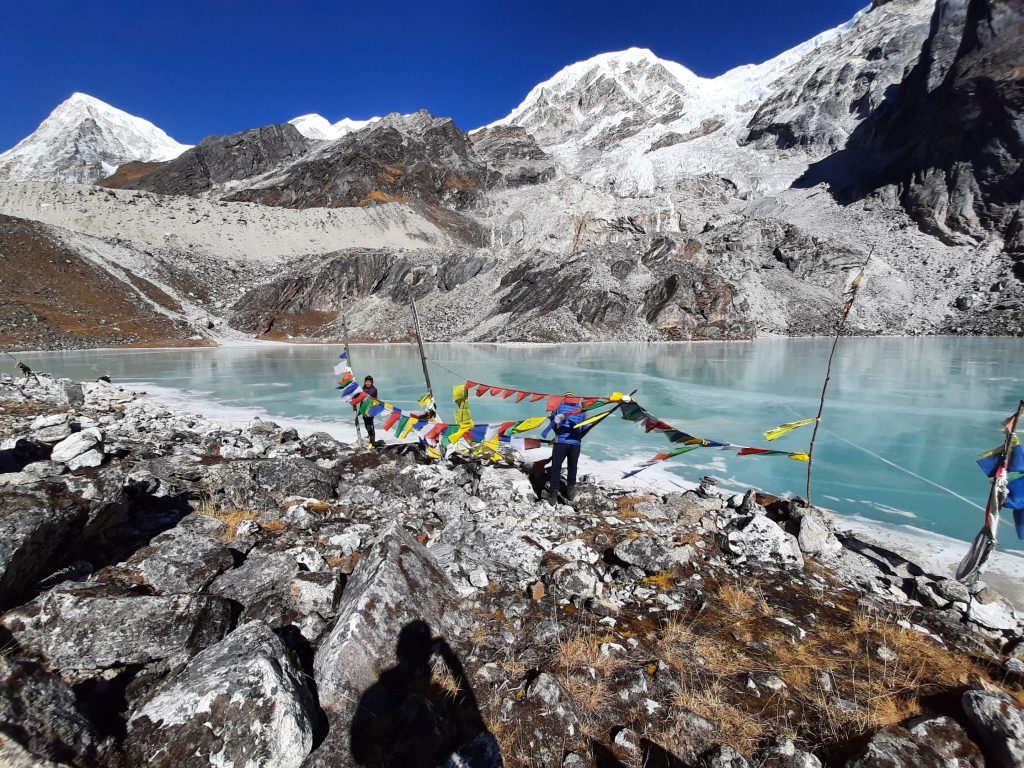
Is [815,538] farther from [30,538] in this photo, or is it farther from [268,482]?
[30,538]

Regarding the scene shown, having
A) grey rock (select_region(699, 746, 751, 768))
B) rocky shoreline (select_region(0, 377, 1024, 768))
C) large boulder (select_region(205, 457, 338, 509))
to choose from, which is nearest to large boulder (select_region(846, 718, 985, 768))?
rocky shoreline (select_region(0, 377, 1024, 768))

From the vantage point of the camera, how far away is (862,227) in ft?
251

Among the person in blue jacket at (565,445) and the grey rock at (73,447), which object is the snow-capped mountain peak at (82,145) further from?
the person in blue jacket at (565,445)

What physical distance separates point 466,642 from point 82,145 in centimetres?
20910

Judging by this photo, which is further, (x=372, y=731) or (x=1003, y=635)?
(x=1003, y=635)

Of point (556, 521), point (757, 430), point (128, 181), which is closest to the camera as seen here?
point (556, 521)

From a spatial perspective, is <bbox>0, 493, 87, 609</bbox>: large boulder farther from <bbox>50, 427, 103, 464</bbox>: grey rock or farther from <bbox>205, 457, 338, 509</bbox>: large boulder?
<bbox>50, 427, 103, 464</bbox>: grey rock

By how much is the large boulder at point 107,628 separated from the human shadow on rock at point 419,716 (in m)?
1.22

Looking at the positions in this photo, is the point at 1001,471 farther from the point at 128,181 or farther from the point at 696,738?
the point at 128,181

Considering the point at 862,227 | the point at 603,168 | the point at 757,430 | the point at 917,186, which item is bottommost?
the point at 757,430

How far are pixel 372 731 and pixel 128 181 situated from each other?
467 feet

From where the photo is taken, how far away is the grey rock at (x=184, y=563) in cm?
375

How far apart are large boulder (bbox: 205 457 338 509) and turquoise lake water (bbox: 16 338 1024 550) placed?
5587mm

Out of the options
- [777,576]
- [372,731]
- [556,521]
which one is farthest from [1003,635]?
[372,731]
